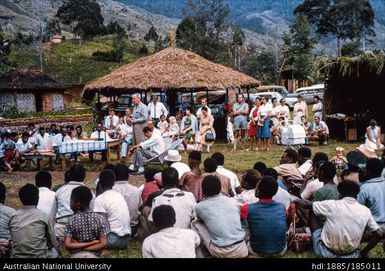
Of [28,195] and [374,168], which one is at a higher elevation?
[374,168]

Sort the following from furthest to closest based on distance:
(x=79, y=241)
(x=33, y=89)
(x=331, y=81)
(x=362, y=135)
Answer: (x=33, y=89), (x=331, y=81), (x=362, y=135), (x=79, y=241)

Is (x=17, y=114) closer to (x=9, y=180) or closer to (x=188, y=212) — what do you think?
(x=9, y=180)

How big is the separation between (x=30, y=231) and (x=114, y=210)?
3.50 feet

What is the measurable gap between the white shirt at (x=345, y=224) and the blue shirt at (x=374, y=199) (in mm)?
521

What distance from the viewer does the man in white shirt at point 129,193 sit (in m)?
6.77

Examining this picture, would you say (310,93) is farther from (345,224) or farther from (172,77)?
(345,224)

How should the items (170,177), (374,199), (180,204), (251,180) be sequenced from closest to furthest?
1. (374,199)
2. (180,204)
3. (170,177)
4. (251,180)

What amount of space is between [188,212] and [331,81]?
594 inches

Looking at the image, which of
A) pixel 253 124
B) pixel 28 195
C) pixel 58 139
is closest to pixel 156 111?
pixel 253 124

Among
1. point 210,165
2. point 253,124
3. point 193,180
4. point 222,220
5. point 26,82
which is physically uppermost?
point 26,82

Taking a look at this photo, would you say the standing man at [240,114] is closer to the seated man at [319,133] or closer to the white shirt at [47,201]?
the seated man at [319,133]

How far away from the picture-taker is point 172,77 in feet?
66.5

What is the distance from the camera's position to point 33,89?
3512 cm

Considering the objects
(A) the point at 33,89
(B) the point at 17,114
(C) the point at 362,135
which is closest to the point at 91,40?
(A) the point at 33,89
